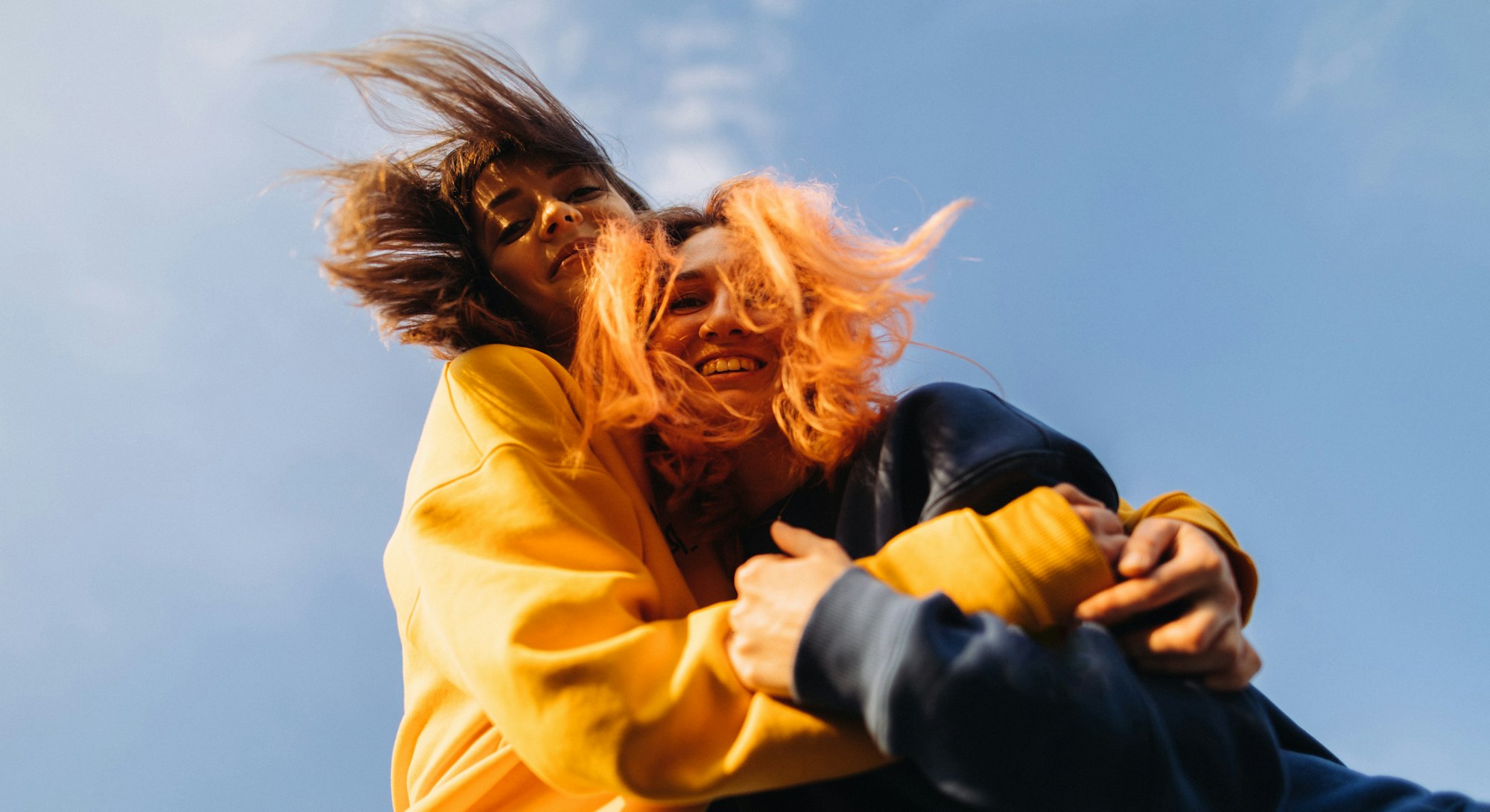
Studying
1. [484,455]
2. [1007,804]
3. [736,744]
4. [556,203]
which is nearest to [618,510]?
[484,455]

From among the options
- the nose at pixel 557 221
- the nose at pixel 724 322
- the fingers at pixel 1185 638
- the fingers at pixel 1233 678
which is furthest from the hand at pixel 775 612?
the nose at pixel 557 221

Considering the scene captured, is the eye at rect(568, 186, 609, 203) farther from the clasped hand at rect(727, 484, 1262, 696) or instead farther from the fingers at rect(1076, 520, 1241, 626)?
the fingers at rect(1076, 520, 1241, 626)

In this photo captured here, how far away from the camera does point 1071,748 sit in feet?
5.08

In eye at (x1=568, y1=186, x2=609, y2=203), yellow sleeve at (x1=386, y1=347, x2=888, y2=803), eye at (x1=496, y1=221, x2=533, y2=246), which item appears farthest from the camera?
eye at (x1=568, y1=186, x2=609, y2=203)

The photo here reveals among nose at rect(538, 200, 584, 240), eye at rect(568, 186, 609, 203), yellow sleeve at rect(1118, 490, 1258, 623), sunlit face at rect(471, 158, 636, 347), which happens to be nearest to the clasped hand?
yellow sleeve at rect(1118, 490, 1258, 623)

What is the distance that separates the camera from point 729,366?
2.71 m

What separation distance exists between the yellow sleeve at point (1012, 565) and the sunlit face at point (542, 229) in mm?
1884

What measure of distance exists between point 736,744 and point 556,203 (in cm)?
238

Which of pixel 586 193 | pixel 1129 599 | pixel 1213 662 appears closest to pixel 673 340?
pixel 586 193

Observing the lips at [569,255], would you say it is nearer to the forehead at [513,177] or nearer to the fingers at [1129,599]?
the forehead at [513,177]

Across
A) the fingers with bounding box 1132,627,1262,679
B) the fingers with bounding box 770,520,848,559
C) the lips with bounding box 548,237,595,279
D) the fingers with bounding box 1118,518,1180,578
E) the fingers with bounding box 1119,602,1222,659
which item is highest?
the lips with bounding box 548,237,595,279

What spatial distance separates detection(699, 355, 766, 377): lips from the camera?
271 cm

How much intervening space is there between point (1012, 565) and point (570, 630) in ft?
2.70

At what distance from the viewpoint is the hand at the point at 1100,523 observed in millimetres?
1808
